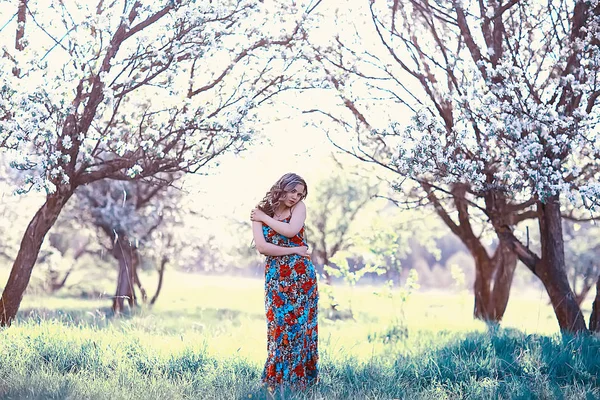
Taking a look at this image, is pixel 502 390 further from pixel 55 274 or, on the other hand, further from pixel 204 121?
pixel 55 274

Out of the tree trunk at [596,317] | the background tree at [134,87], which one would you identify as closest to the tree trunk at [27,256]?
the background tree at [134,87]

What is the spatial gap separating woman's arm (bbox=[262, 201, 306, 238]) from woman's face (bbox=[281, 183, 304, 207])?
10cm

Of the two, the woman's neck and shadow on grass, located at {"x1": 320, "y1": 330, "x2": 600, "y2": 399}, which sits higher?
the woman's neck

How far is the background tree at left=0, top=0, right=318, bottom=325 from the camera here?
27.7 feet

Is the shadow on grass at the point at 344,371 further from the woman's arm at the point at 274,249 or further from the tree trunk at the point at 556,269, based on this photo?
the tree trunk at the point at 556,269

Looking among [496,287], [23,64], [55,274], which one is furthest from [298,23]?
[55,274]

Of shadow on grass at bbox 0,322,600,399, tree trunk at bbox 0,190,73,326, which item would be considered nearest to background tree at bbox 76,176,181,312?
tree trunk at bbox 0,190,73,326

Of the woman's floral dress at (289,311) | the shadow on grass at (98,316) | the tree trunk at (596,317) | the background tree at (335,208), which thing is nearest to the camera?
the woman's floral dress at (289,311)

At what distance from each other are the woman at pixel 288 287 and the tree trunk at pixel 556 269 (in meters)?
5.60

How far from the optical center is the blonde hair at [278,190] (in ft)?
22.7

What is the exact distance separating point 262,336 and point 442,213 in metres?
4.54

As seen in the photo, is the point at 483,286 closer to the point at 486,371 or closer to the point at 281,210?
the point at 486,371

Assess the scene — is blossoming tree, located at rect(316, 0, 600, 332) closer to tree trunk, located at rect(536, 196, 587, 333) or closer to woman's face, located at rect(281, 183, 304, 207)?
tree trunk, located at rect(536, 196, 587, 333)

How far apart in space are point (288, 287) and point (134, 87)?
4.24 m
